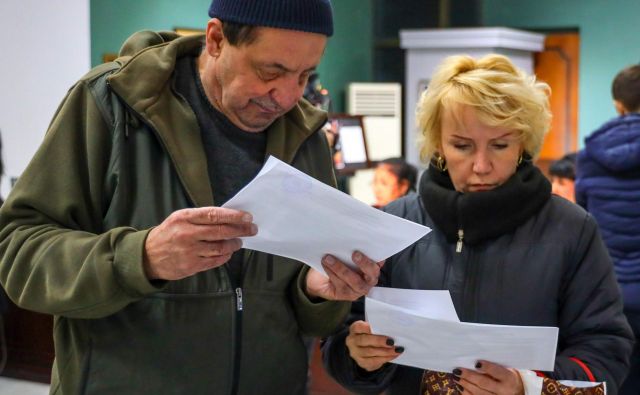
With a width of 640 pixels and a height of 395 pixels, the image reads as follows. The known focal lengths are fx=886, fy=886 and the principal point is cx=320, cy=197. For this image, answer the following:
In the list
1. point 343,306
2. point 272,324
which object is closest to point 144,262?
point 272,324

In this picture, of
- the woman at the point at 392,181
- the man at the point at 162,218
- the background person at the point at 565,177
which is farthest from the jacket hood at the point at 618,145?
the man at the point at 162,218

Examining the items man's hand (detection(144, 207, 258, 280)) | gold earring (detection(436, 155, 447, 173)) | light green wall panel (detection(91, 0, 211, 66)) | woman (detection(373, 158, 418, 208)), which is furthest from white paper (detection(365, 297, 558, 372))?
light green wall panel (detection(91, 0, 211, 66))

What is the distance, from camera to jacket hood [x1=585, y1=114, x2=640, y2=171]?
346 cm

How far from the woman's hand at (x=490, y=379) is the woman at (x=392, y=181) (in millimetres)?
3438

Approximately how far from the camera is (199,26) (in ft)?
22.5

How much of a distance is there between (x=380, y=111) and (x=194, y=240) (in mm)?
7781

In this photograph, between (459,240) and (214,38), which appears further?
(459,240)

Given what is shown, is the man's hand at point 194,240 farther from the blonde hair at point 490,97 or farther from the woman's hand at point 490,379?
the blonde hair at point 490,97

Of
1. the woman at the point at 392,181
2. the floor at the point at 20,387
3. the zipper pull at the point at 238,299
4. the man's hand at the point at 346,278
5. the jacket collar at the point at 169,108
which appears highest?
the jacket collar at the point at 169,108

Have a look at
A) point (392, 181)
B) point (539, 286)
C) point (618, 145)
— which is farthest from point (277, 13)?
point (392, 181)

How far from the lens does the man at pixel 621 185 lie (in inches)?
136

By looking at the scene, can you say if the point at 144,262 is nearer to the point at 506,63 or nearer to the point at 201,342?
the point at 201,342

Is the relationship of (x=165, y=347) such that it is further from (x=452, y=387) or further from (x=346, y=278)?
(x=452, y=387)

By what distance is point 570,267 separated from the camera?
1739mm
